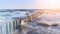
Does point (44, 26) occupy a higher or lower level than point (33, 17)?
lower

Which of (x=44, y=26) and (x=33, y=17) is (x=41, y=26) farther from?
(x=33, y=17)

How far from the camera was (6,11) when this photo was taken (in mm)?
1282

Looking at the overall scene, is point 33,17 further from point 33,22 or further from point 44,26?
point 44,26

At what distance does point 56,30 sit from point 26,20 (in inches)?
15.8

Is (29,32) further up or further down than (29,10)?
further down

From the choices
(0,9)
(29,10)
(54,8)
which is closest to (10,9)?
(0,9)

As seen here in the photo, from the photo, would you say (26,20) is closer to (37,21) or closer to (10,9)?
(37,21)

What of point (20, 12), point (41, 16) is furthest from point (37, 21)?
point (20, 12)

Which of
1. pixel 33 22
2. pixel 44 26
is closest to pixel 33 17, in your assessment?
pixel 33 22

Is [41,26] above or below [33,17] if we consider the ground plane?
below

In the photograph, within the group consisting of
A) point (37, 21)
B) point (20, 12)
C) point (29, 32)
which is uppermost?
point (20, 12)

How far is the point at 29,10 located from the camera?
1.25m

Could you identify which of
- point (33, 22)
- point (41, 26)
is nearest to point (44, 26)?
point (41, 26)

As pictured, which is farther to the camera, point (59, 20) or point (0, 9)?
point (0, 9)
